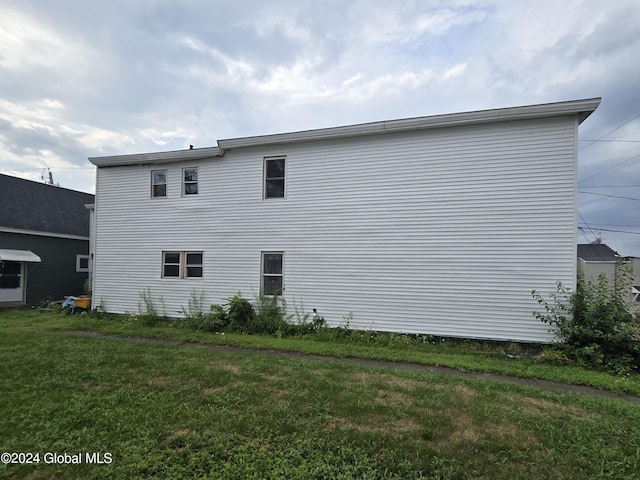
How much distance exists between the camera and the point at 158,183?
1176cm

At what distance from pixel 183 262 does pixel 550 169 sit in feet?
35.9

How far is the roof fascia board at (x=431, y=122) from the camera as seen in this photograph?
7.53m

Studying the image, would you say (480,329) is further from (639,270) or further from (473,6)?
(639,270)

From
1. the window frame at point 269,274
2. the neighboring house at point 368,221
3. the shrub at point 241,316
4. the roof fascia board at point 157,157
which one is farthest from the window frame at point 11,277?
the window frame at point 269,274

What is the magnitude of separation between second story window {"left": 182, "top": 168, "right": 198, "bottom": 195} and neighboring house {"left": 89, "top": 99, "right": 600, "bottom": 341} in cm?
5

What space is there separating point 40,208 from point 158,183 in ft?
33.2

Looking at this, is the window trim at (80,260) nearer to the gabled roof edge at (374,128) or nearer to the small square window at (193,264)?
the gabled roof edge at (374,128)

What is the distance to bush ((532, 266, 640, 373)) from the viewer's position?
6645mm

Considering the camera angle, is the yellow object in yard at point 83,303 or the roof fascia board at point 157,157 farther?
the yellow object in yard at point 83,303

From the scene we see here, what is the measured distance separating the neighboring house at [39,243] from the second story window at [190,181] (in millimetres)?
9299

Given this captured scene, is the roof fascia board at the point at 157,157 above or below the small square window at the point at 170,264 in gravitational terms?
above

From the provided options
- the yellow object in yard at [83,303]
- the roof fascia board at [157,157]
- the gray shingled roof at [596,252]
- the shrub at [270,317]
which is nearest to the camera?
the shrub at [270,317]

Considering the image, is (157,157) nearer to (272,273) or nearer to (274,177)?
(274,177)

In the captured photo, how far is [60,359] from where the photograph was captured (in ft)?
20.3
